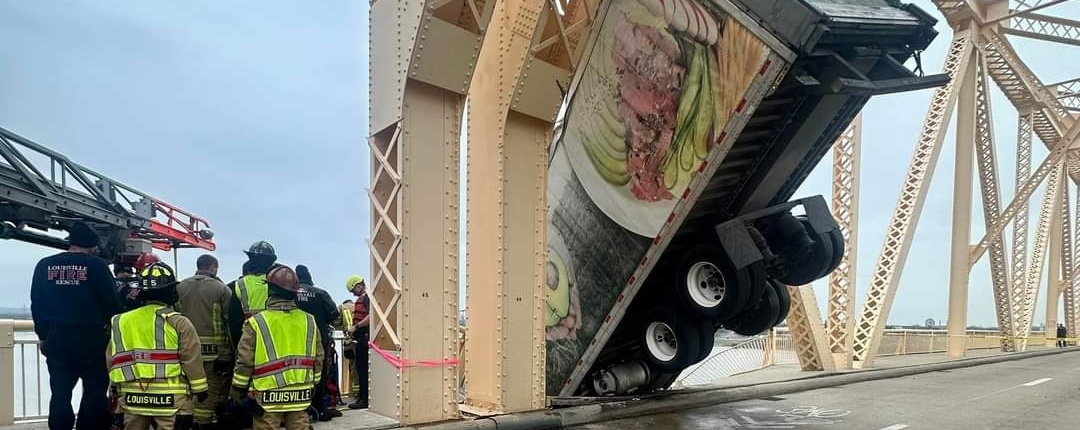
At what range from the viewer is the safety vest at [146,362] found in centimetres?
414

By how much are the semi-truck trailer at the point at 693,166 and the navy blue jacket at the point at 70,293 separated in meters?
5.59

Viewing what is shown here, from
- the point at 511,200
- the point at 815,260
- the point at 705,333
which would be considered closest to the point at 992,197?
the point at 815,260

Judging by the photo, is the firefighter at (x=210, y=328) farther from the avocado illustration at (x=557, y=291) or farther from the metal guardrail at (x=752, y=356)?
the metal guardrail at (x=752, y=356)

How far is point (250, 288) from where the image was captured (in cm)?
574

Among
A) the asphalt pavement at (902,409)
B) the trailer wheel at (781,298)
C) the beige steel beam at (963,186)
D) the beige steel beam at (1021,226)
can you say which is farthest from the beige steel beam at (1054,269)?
the trailer wheel at (781,298)

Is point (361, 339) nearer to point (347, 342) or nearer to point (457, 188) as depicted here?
point (347, 342)

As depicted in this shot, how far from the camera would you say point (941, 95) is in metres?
17.6

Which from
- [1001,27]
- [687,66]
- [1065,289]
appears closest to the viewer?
[687,66]

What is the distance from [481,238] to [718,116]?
2.87 meters

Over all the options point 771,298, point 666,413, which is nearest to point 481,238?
point 666,413

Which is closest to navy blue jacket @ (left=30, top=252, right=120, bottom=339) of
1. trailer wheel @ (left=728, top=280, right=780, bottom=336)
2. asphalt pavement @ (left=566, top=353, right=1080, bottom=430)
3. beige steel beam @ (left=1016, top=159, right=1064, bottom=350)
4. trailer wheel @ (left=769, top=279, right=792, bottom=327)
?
asphalt pavement @ (left=566, top=353, right=1080, bottom=430)

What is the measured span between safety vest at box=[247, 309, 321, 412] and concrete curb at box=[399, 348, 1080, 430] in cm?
148

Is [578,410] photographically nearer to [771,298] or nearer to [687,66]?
[771,298]

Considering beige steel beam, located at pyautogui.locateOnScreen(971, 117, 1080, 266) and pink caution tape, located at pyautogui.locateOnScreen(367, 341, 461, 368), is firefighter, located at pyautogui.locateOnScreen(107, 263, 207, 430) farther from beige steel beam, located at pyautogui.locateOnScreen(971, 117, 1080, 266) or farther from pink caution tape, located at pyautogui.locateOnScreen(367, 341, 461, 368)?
beige steel beam, located at pyautogui.locateOnScreen(971, 117, 1080, 266)
